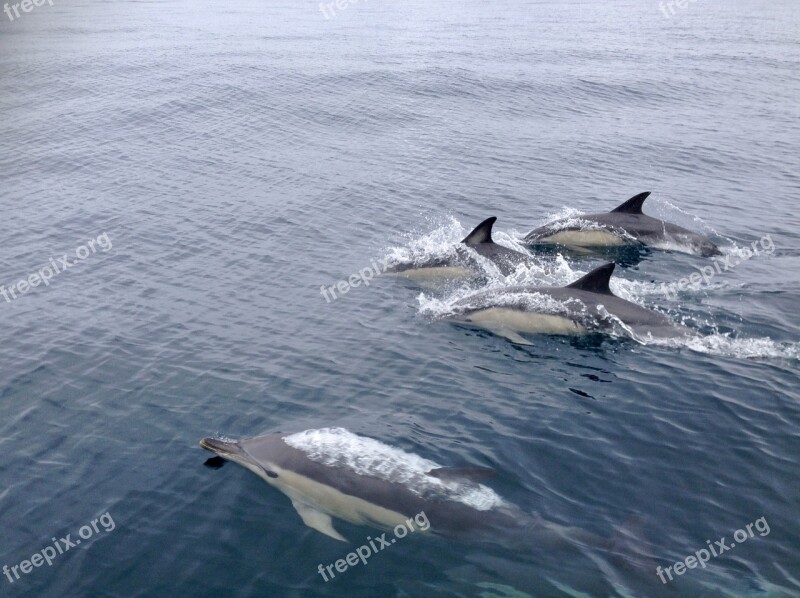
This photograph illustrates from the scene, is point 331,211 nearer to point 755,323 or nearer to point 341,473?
point 755,323

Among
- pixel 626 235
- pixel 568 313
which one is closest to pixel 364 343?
pixel 568 313

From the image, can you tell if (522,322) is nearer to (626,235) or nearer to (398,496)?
(398,496)

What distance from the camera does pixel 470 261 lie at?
20562mm

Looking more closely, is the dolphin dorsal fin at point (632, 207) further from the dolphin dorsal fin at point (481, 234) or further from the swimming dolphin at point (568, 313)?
the swimming dolphin at point (568, 313)

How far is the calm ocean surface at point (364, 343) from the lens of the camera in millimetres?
10625

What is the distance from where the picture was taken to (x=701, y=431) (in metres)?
13.4

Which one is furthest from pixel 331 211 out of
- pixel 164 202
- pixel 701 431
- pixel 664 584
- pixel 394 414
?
pixel 664 584

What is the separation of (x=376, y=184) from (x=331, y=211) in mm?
3811

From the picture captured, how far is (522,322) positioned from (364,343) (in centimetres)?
367

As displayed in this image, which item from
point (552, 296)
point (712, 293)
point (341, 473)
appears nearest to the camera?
point (341, 473)

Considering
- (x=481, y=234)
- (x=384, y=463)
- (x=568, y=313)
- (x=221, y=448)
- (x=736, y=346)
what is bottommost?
(x=736, y=346)

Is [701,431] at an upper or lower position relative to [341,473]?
lower

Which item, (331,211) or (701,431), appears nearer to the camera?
(701,431)

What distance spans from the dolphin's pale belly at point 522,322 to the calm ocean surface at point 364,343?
0.44 meters
